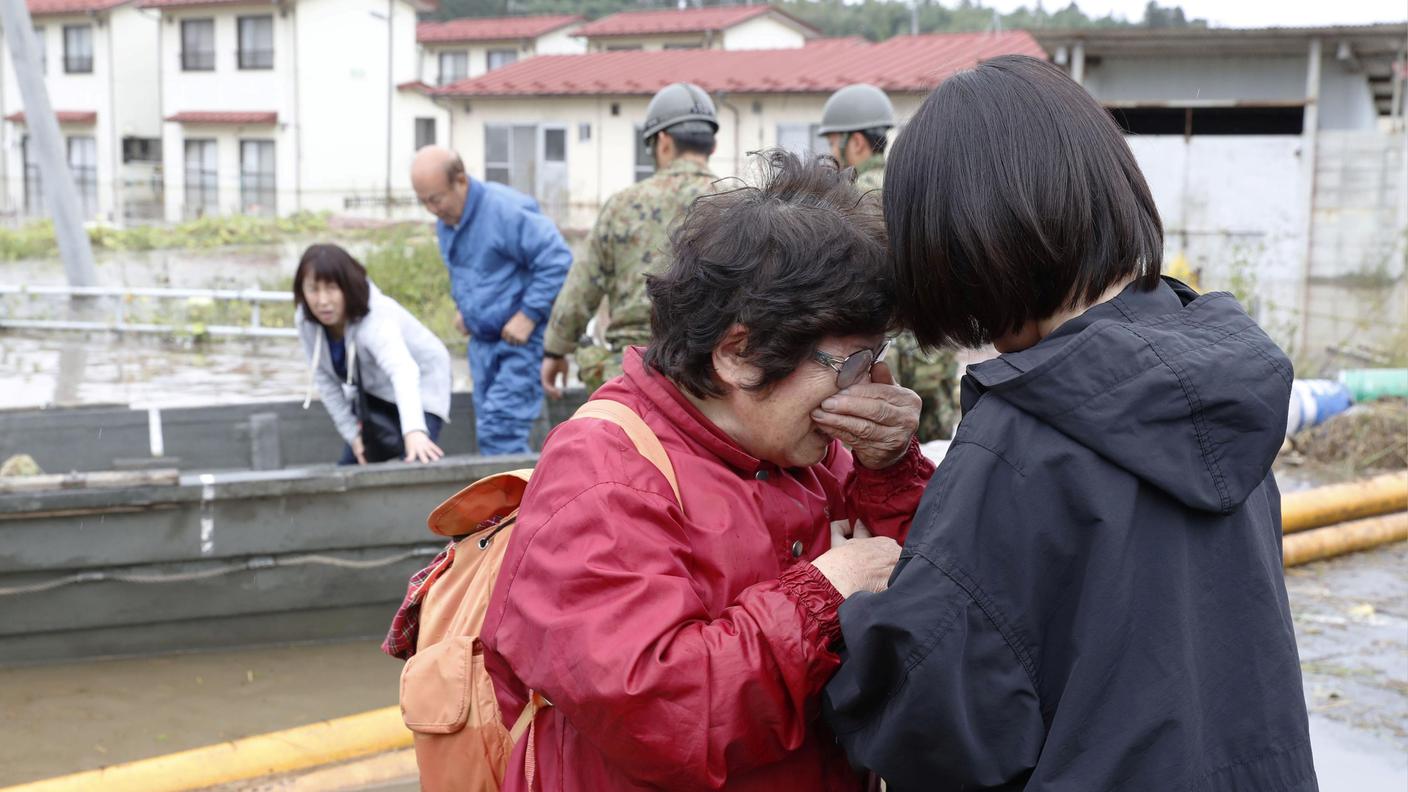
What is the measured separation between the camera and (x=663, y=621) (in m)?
1.52

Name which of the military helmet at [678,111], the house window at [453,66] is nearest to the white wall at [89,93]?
the house window at [453,66]

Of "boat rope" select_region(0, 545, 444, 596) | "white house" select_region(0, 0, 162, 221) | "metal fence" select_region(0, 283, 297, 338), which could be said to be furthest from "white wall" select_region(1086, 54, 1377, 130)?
"white house" select_region(0, 0, 162, 221)

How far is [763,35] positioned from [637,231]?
35.5 meters

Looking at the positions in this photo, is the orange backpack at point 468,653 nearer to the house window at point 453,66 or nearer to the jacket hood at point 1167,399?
the jacket hood at point 1167,399

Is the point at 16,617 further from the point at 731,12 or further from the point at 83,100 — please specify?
the point at 83,100

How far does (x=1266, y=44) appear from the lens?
52.9 ft

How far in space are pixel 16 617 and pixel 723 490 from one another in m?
4.78

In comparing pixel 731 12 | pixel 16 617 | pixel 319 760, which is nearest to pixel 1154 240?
pixel 319 760

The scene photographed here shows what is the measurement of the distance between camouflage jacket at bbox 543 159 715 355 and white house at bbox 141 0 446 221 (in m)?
31.2

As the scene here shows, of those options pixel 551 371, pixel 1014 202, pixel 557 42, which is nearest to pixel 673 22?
pixel 557 42

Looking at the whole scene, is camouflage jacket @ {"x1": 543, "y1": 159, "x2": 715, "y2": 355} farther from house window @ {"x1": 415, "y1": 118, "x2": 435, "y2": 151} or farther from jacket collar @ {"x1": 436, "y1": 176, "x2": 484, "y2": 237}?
house window @ {"x1": 415, "y1": 118, "x2": 435, "y2": 151}

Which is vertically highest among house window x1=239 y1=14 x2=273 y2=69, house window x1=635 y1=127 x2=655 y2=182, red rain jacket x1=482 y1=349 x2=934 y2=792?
house window x1=239 y1=14 x2=273 y2=69

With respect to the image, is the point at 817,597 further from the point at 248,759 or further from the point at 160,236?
the point at 160,236

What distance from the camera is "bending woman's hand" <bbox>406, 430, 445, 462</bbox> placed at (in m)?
5.50
